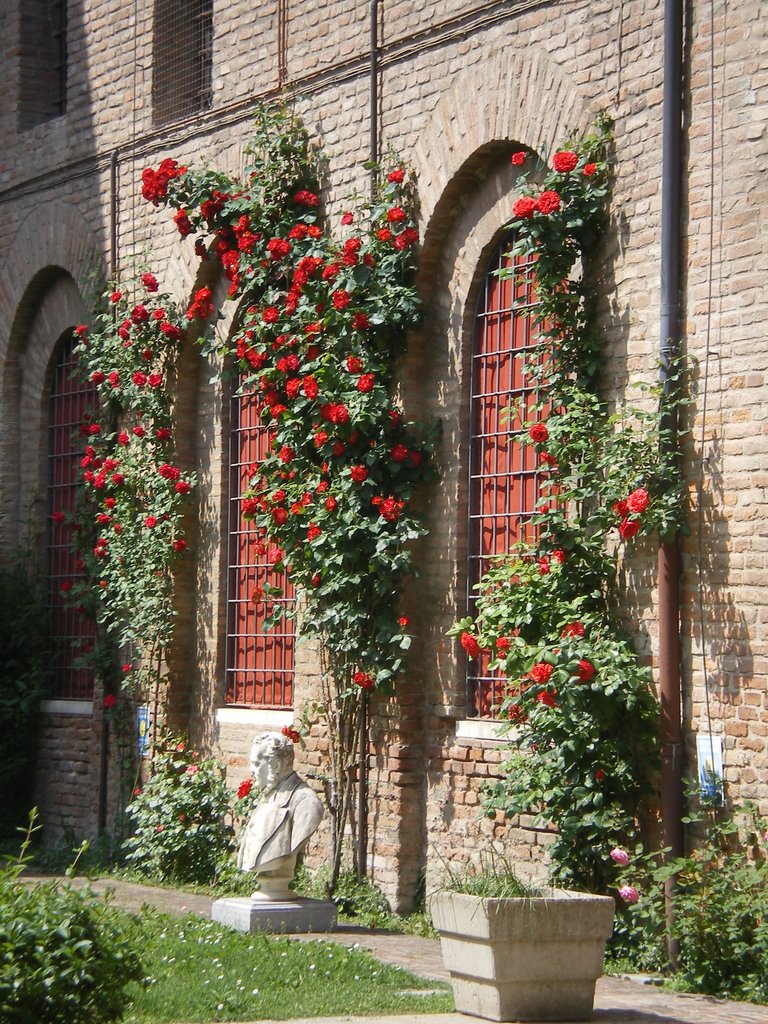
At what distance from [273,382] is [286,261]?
1051 mm

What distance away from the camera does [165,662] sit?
15438mm

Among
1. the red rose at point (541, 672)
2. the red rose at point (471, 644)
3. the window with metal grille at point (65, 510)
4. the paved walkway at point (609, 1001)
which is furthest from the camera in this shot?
the window with metal grille at point (65, 510)

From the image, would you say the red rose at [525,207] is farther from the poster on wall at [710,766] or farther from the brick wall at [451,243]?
the poster on wall at [710,766]

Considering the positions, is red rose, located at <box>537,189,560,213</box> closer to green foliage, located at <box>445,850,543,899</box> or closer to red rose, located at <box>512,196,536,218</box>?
red rose, located at <box>512,196,536,218</box>

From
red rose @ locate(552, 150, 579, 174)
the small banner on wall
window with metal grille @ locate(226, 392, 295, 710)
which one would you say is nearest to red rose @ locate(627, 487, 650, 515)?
red rose @ locate(552, 150, 579, 174)

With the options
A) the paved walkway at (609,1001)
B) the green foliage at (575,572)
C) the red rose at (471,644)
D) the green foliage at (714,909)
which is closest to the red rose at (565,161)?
the green foliage at (575,572)

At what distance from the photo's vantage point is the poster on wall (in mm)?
9891

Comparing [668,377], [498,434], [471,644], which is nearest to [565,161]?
[668,377]

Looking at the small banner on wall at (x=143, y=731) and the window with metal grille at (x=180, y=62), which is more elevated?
the window with metal grille at (x=180, y=62)

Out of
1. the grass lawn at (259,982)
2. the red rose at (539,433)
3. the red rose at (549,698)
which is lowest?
the grass lawn at (259,982)

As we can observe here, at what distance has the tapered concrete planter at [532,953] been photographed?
8273 millimetres

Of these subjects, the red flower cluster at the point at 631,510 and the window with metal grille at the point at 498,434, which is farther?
the window with metal grille at the point at 498,434

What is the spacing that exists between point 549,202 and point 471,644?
9.54 ft

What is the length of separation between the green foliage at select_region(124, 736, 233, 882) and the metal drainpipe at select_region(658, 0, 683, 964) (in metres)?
5.09
